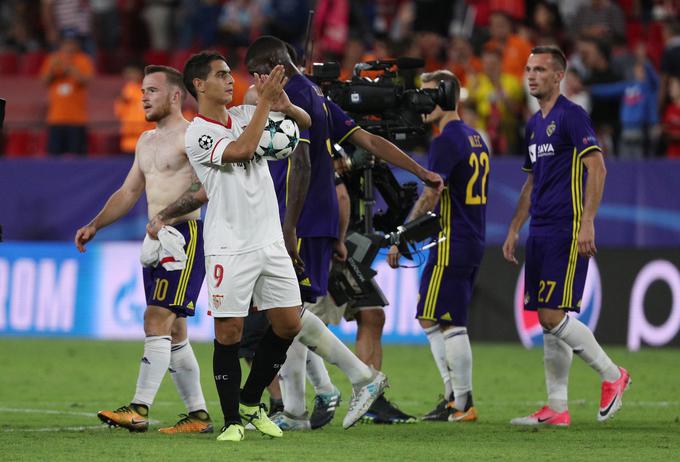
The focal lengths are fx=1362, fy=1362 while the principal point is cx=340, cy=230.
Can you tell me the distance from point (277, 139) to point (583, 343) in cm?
297

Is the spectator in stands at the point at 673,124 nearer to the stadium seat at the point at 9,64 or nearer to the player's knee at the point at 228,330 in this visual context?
the player's knee at the point at 228,330

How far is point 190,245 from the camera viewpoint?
29.8ft

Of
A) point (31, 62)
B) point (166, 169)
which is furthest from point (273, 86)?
point (31, 62)

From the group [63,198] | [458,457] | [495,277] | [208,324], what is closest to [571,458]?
[458,457]

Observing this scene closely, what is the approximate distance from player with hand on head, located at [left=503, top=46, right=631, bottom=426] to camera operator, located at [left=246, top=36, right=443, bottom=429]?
1116 mm

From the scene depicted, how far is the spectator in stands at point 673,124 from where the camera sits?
670 inches

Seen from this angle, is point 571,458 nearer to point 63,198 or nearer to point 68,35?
point 63,198

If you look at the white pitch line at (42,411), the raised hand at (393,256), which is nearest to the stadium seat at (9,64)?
the white pitch line at (42,411)

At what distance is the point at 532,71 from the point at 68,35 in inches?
482

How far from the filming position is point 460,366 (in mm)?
9945

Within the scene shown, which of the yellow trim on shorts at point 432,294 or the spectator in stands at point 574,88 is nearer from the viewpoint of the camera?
the yellow trim on shorts at point 432,294

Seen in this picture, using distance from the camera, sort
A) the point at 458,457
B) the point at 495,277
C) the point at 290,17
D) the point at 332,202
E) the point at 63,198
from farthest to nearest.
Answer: the point at 290,17 < the point at 63,198 < the point at 495,277 < the point at 332,202 < the point at 458,457

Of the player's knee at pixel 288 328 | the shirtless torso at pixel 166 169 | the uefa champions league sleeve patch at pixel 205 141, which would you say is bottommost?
the player's knee at pixel 288 328

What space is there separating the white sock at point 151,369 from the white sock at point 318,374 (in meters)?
1.02
